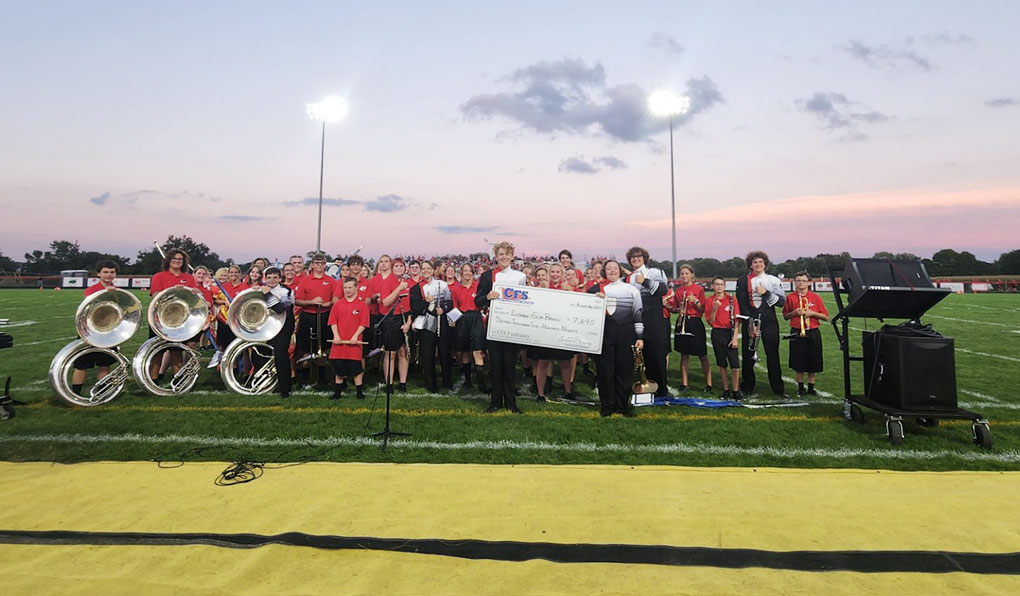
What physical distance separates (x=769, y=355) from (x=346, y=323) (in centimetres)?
619

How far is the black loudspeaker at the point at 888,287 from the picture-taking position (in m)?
5.16

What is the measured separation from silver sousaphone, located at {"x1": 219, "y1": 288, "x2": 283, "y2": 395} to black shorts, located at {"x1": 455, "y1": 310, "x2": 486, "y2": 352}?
99.4 inches

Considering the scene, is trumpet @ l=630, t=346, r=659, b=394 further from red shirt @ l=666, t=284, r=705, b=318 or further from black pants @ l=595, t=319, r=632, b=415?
red shirt @ l=666, t=284, r=705, b=318

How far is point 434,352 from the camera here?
24.3 feet

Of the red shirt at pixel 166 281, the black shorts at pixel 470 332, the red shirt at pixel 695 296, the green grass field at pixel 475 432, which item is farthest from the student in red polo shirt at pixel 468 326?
the red shirt at pixel 166 281

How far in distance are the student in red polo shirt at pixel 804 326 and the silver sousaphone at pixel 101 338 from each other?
9086 millimetres

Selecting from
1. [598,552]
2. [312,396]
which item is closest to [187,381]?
[312,396]

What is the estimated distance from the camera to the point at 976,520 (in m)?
3.46

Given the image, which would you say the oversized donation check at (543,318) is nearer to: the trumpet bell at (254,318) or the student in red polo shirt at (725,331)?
the student in red polo shirt at (725,331)

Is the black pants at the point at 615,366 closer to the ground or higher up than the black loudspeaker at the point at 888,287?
closer to the ground

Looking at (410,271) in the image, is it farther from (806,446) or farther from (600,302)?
(806,446)

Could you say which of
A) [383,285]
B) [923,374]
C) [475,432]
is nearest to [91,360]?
[383,285]

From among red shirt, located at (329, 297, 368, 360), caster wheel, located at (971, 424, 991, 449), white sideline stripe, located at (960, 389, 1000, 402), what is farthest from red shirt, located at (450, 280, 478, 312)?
white sideline stripe, located at (960, 389, 1000, 402)

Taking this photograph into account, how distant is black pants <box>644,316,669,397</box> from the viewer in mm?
6887
